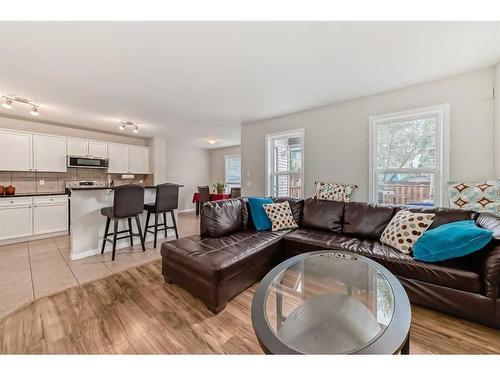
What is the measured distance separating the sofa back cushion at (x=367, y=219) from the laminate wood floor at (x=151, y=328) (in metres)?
0.88

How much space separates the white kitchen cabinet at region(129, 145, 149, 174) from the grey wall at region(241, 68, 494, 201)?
2799mm

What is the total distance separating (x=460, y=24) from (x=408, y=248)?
1929 millimetres

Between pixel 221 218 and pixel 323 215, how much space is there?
4.64 ft

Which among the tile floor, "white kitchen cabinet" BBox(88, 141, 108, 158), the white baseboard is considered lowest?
the tile floor

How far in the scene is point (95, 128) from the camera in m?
4.73

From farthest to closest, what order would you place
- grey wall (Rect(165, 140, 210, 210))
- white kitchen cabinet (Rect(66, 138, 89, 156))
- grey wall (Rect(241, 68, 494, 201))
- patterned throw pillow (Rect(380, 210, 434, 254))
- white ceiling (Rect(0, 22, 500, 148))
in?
grey wall (Rect(165, 140, 210, 210))
white kitchen cabinet (Rect(66, 138, 89, 156))
grey wall (Rect(241, 68, 494, 201))
patterned throw pillow (Rect(380, 210, 434, 254))
white ceiling (Rect(0, 22, 500, 148))

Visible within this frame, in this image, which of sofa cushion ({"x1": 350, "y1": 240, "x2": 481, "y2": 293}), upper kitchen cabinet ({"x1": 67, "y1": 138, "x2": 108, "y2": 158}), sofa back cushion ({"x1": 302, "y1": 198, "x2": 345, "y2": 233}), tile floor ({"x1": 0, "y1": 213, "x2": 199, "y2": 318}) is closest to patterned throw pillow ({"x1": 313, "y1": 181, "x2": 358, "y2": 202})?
sofa back cushion ({"x1": 302, "y1": 198, "x2": 345, "y2": 233})

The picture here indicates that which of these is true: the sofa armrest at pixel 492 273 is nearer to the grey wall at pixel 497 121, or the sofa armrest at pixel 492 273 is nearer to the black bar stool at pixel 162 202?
the grey wall at pixel 497 121

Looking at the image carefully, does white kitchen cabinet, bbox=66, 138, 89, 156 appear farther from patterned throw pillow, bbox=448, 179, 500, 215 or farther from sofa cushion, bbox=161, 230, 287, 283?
patterned throw pillow, bbox=448, 179, 500, 215

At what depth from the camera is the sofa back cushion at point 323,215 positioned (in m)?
2.80

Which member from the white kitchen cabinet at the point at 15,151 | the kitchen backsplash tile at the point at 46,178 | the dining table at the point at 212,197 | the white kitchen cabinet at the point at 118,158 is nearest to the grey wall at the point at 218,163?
the dining table at the point at 212,197

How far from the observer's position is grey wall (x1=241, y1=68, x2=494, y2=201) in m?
2.41

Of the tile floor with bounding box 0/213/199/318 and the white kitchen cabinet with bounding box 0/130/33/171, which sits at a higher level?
the white kitchen cabinet with bounding box 0/130/33/171
